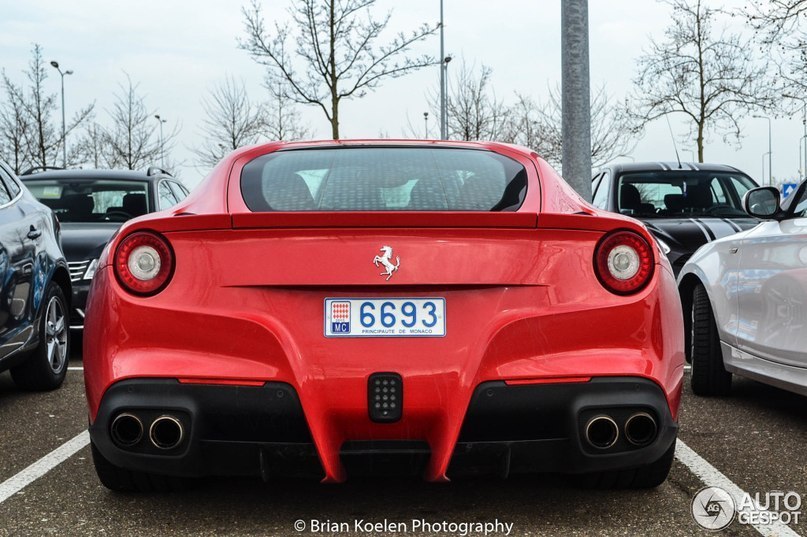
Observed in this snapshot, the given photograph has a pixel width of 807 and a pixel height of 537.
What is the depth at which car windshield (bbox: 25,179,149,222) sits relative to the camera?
9195 mm

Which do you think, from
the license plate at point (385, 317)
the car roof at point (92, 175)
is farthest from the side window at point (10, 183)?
the license plate at point (385, 317)

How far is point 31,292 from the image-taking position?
583cm

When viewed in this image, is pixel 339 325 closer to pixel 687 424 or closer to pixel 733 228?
pixel 687 424

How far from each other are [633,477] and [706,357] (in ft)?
7.96

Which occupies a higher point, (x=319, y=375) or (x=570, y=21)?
(x=570, y=21)

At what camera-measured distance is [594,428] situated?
10.3 feet

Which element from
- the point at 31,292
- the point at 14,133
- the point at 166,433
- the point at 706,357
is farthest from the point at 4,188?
the point at 14,133

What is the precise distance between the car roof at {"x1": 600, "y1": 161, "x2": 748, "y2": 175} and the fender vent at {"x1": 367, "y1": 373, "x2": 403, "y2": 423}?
679 cm

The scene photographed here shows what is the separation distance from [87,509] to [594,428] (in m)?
1.84

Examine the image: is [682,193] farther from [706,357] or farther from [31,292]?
[31,292]

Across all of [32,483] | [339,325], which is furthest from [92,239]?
[339,325]

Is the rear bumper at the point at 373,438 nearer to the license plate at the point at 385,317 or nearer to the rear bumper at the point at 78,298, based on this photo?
the license plate at the point at 385,317

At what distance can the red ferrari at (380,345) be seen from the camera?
3.03 metres

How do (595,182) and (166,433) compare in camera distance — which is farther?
(595,182)
